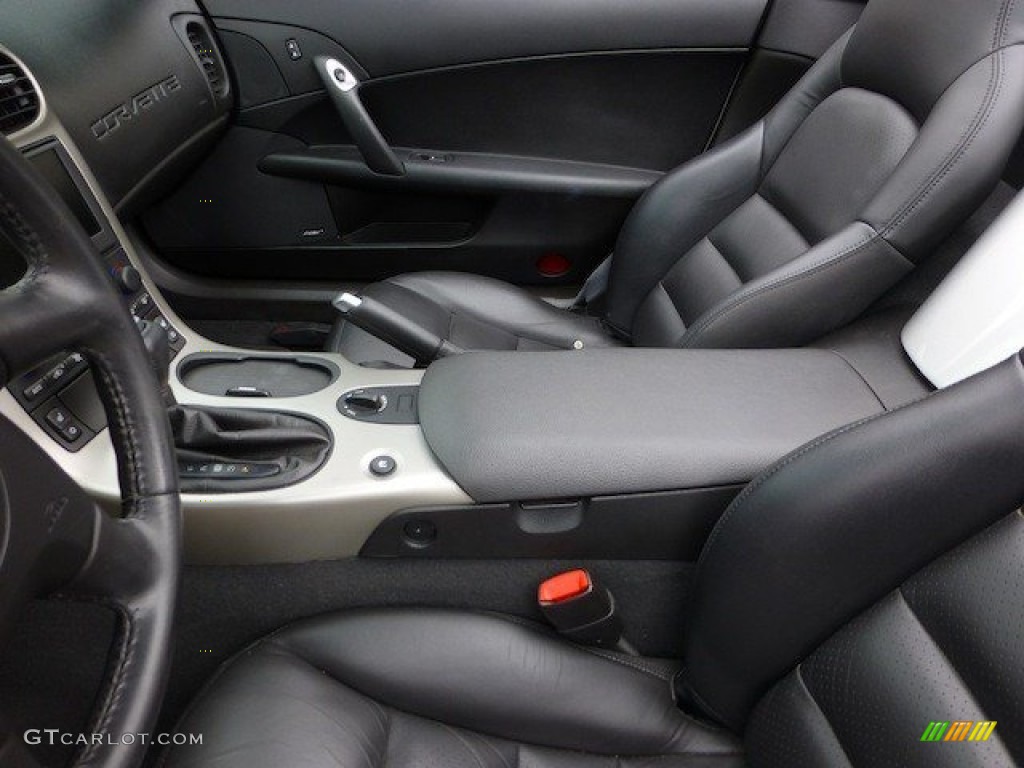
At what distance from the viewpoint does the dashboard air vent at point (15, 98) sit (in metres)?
0.90

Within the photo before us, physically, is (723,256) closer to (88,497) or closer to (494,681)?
(494,681)

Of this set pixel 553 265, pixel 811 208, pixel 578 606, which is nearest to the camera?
pixel 578 606

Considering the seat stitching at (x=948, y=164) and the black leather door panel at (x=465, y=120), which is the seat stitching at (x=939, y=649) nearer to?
the seat stitching at (x=948, y=164)

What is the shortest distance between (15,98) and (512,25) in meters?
0.76

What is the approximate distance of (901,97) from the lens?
3.26ft

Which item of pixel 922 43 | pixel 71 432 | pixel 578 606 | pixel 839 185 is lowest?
pixel 578 606

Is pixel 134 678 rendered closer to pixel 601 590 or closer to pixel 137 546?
pixel 137 546

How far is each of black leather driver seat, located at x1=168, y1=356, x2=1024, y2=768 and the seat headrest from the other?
464 millimetres

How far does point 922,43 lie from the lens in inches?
38.2

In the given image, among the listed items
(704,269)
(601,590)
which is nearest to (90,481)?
(601,590)


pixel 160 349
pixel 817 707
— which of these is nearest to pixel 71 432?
pixel 160 349

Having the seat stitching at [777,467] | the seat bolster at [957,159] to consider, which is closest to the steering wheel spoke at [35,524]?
the seat stitching at [777,467]

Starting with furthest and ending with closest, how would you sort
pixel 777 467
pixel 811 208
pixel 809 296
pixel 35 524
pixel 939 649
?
pixel 811 208
pixel 809 296
pixel 777 467
pixel 939 649
pixel 35 524

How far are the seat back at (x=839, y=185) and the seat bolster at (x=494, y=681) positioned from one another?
0.40m
